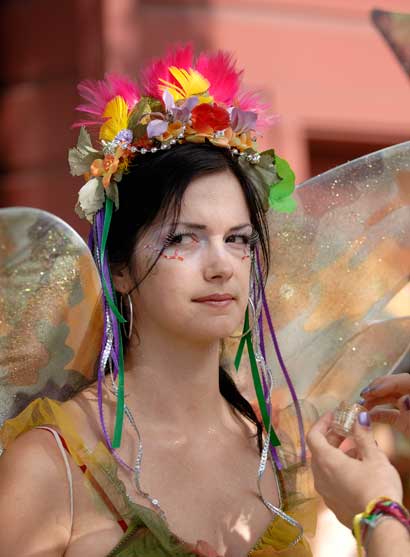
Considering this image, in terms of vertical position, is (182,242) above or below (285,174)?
below

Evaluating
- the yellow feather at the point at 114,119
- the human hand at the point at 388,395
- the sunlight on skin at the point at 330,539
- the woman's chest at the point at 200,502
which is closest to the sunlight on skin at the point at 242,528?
the woman's chest at the point at 200,502

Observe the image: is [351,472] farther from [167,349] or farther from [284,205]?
[284,205]

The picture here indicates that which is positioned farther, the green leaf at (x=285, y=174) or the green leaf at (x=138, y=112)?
the green leaf at (x=285, y=174)

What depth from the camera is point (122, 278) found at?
A: 2.16 meters

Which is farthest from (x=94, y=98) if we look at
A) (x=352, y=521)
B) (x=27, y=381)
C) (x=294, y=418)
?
(x=352, y=521)

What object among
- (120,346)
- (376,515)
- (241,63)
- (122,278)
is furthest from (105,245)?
(241,63)

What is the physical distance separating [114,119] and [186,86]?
15 cm

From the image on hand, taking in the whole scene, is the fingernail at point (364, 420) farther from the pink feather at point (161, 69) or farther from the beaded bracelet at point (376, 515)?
the pink feather at point (161, 69)

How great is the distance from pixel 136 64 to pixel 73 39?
→ 1.14 feet

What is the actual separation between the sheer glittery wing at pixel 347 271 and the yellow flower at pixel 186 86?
Result: 0.42 metres

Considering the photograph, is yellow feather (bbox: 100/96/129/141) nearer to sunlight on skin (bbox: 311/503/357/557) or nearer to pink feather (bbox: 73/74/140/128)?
pink feather (bbox: 73/74/140/128)

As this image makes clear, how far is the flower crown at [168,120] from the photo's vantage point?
210cm

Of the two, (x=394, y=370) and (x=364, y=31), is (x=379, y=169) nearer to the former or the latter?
(x=394, y=370)

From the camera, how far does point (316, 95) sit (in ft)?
15.8
